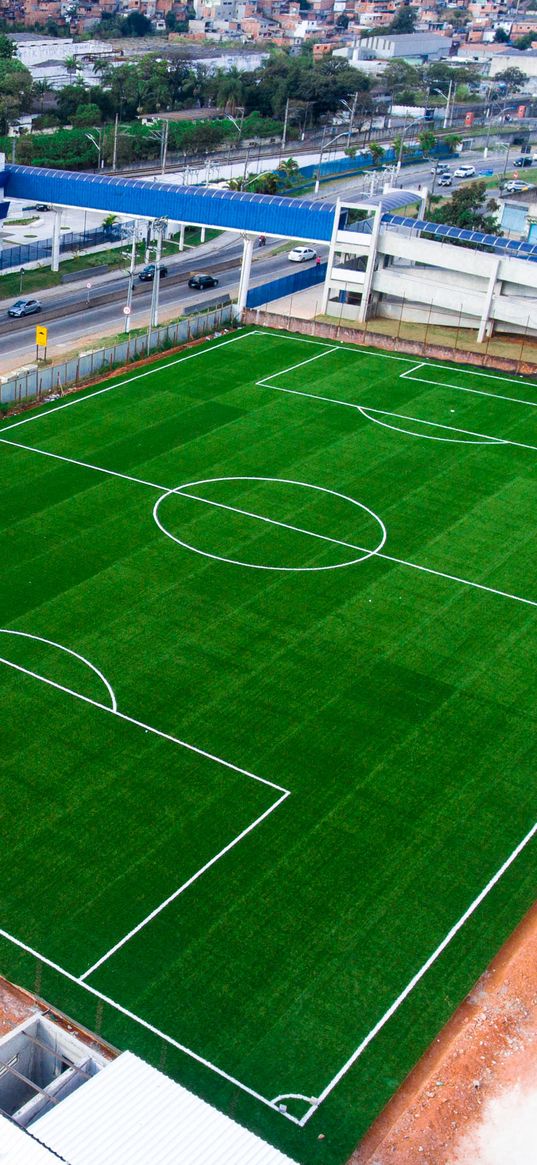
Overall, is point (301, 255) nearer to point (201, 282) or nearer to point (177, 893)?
point (201, 282)

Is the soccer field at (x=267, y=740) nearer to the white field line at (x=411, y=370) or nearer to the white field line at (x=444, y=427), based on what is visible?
the white field line at (x=444, y=427)

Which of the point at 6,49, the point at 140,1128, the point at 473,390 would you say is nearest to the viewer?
the point at 140,1128

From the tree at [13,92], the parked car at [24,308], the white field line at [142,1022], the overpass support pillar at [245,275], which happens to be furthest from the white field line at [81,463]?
the tree at [13,92]

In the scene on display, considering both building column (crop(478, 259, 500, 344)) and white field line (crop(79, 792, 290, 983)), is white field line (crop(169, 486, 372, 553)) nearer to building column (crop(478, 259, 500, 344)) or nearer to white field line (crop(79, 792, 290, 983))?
white field line (crop(79, 792, 290, 983))

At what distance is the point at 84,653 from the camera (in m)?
42.1

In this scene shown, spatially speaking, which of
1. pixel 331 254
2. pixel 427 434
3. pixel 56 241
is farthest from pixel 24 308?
pixel 427 434

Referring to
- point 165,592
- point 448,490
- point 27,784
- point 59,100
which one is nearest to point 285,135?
point 59,100

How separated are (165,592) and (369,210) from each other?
4749 centimetres

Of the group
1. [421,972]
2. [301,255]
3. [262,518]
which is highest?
[301,255]

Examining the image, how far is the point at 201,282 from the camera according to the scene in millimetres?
97500

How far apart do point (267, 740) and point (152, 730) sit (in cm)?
373

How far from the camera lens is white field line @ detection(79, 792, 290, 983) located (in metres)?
30.0

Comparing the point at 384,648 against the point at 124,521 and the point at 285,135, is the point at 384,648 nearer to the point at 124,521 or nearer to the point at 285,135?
the point at 124,521

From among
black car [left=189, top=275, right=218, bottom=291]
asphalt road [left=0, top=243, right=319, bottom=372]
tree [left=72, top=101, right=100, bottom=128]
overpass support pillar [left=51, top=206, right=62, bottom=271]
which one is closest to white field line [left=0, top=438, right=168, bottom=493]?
asphalt road [left=0, top=243, right=319, bottom=372]
